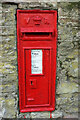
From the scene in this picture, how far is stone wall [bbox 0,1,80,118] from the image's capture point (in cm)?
159

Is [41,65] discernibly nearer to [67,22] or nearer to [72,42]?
[72,42]

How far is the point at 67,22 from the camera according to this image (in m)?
1.63

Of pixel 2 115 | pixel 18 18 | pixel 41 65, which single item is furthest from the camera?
pixel 2 115

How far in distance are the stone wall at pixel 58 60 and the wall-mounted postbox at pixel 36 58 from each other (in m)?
0.09

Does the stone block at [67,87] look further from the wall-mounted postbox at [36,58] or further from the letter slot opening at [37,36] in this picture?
the letter slot opening at [37,36]

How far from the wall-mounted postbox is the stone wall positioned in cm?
9

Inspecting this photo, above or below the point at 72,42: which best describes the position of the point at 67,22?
above

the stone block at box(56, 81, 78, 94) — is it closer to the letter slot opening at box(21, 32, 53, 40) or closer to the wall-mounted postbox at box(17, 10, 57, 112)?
the wall-mounted postbox at box(17, 10, 57, 112)

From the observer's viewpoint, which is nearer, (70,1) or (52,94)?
(70,1)

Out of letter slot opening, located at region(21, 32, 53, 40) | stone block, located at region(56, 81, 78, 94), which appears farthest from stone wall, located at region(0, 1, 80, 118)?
letter slot opening, located at region(21, 32, 53, 40)

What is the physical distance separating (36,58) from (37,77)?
0.29 m

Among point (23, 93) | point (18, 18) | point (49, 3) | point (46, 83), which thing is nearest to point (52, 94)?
point (46, 83)

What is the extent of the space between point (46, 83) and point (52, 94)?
0.70 ft

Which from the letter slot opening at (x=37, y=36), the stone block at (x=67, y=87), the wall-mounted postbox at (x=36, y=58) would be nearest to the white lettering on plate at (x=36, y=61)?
the wall-mounted postbox at (x=36, y=58)
